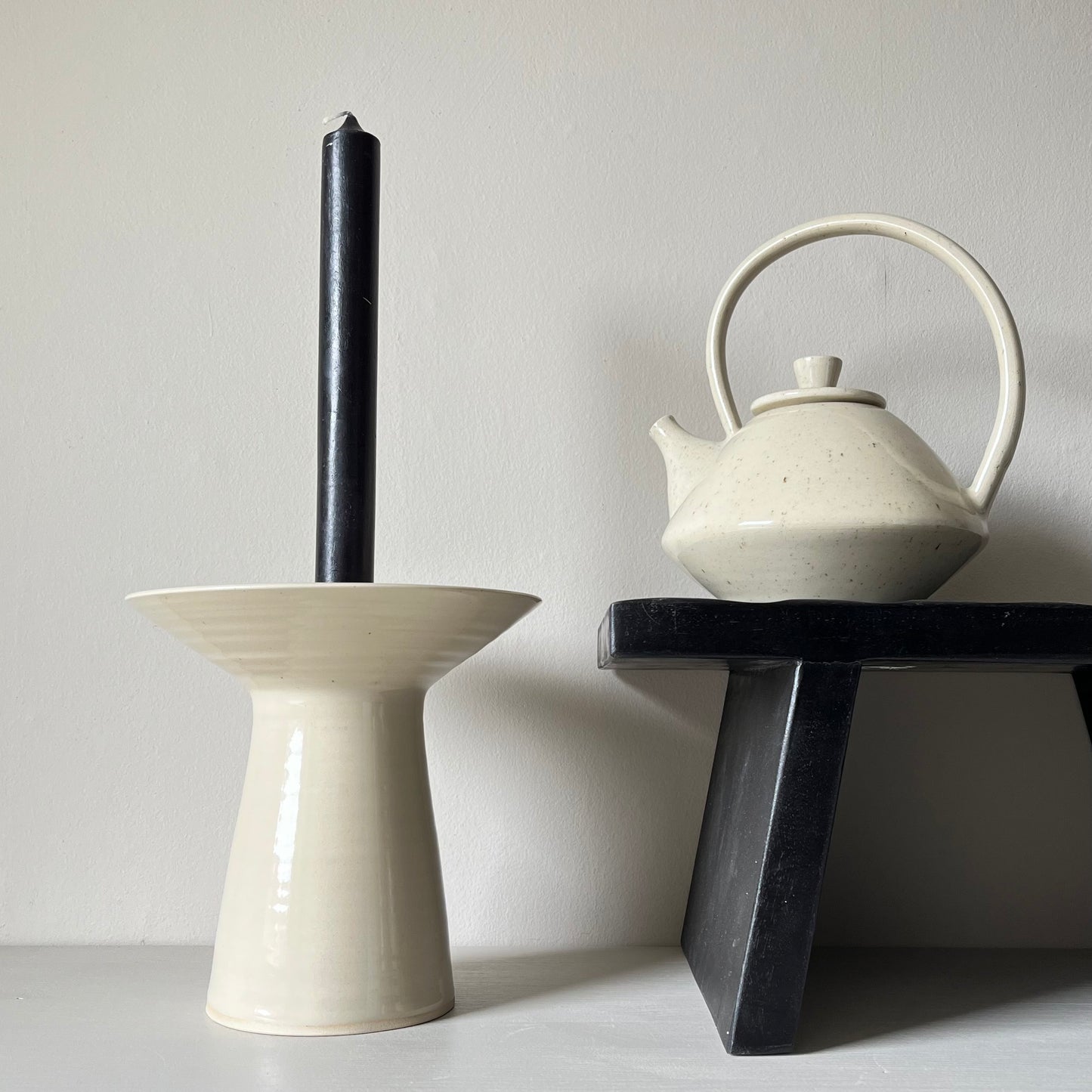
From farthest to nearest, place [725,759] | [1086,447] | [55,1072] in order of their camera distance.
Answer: [1086,447] → [725,759] → [55,1072]

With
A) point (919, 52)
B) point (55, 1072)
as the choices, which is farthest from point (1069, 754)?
point (55, 1072)

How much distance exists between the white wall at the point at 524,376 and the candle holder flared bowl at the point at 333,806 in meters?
0.19

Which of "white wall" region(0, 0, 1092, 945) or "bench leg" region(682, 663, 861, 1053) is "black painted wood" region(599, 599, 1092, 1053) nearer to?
"bench leg" region(682, 663, 861, 1053)

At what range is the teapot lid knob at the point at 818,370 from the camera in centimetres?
58

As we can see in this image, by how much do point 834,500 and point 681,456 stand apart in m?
0.13

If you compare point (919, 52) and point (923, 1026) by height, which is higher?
point (919, 52)

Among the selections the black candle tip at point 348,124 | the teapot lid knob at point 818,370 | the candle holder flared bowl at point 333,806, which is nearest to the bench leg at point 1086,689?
the teapot lid knob at point 818,370

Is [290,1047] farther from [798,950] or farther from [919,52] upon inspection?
[919,52]

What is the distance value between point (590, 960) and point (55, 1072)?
1.04 feet

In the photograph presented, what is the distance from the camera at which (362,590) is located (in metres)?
0.46

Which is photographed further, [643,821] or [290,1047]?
[643,821]

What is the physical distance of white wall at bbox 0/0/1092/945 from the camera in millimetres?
701

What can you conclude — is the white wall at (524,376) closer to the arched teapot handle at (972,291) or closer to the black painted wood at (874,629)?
the arched teapot handle at (972,291)

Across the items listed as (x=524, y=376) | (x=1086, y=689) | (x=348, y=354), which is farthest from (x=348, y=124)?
(x=1086, y=689)
